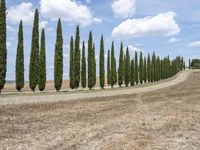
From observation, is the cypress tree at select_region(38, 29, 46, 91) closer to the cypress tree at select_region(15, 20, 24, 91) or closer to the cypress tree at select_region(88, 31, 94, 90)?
the cypress tree at select_region(15, 20, 24, 91)

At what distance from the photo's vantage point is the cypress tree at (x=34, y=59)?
4349 cm

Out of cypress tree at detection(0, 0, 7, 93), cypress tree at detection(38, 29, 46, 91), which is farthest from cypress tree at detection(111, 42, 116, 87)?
cypress tree at detection(0, 0, 7, 93)

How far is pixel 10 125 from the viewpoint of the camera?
15812 mm

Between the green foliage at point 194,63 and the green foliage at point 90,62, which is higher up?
the green foliage at point 194,63

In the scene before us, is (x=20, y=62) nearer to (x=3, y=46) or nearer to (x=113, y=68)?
(x=3, y=46)

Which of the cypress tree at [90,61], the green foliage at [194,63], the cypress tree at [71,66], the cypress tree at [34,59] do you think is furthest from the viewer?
the green foliage at [194,63]

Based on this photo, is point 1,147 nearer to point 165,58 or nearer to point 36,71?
point 36,71

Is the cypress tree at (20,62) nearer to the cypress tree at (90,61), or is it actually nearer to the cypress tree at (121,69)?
the cypress tree at (90,61)

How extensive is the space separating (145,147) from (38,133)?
4.84 meters

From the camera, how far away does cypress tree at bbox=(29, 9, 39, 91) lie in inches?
1712

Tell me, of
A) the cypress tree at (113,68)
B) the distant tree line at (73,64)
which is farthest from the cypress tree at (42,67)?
the cypress tree at (113,68)

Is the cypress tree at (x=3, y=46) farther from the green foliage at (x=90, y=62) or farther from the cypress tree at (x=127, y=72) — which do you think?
the cypress tree at (x=127, y=72)

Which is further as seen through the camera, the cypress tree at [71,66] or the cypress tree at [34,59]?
the cypress tree at [71,66]

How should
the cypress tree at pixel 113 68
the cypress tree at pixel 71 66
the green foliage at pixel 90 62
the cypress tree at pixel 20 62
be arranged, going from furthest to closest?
1. the cypress tree at pixel 113 68
2. the green foliage at pixel 90 62
3. the cypress tree at pixel 71 66
4. the cypress tree at pixel 20 62
